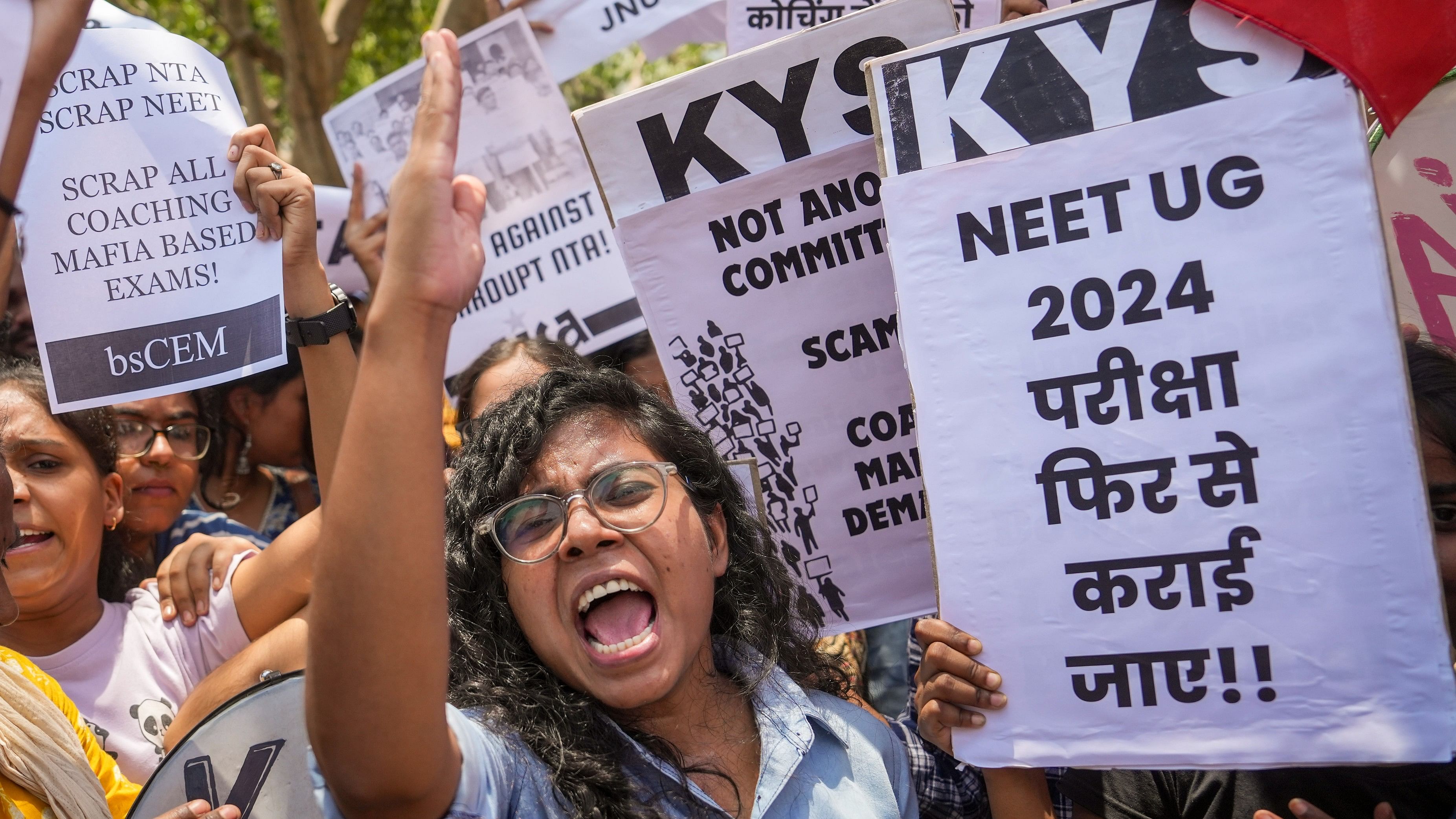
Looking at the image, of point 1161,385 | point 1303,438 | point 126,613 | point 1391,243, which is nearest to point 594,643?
point 1161,385

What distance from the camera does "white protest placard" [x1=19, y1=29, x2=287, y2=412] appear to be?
245cm

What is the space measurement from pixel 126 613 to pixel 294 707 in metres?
1.22

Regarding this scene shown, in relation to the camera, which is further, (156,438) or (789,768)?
(156,438)

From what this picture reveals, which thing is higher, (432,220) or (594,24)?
(594,24)

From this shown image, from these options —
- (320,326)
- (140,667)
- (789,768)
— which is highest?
(320,326)

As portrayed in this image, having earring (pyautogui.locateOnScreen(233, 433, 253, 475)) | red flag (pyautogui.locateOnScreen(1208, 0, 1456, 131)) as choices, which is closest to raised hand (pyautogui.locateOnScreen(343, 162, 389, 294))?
earring (pyautogui.locateOnScreen(233, 433, 253, 475))

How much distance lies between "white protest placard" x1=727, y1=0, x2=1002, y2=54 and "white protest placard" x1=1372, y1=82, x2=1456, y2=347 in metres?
1.61

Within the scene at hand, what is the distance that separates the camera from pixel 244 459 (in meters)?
4.11

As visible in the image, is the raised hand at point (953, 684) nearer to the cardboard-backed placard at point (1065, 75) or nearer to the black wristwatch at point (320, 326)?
the cardboard-backed placard at point (1065, 75)

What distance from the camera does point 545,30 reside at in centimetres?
439

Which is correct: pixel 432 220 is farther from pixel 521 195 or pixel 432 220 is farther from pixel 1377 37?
pixel 521 195

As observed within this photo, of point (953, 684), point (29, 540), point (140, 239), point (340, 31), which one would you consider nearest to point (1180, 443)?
point (953, 684)

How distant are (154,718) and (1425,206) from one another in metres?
3.19

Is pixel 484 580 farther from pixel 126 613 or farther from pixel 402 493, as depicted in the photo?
pixel 126 613
